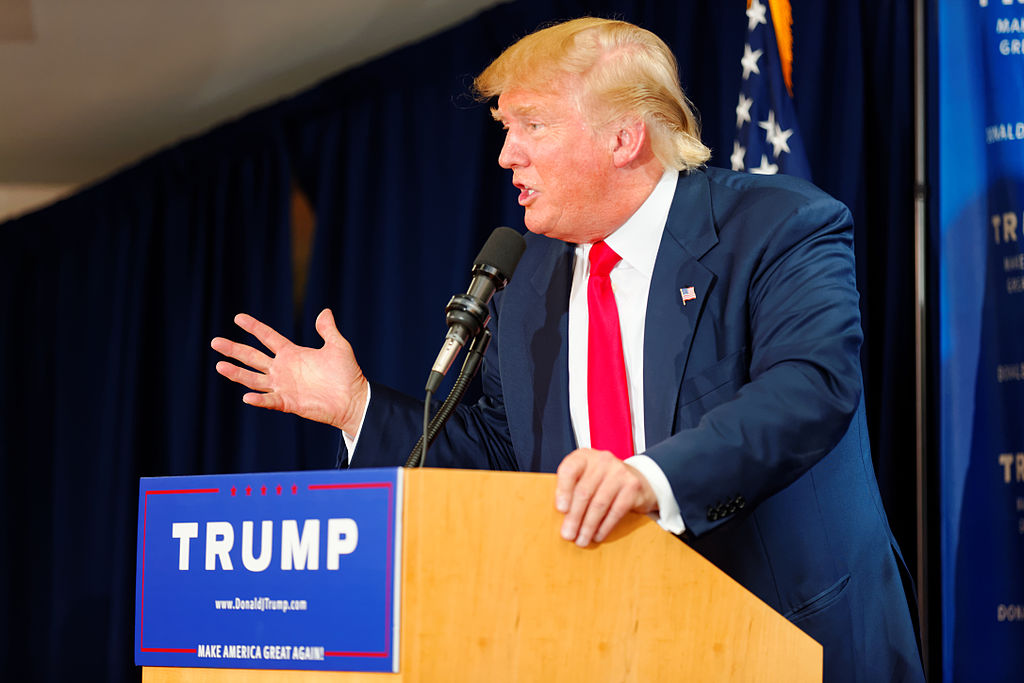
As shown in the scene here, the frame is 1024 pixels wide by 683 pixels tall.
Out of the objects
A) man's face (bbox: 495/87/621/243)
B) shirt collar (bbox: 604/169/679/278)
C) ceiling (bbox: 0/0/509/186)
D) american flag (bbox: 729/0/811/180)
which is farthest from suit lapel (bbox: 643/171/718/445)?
ceiling (bbox: 0/0/509/186)

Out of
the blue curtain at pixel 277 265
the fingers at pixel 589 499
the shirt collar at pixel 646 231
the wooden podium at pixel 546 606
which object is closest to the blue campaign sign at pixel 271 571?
the wooden podium at pixel 546 606

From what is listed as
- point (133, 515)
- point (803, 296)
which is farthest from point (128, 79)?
point (803, 296)

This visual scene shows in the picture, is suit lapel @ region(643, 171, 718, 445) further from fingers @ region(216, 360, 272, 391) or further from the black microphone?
fingers @ region(216, 360, 272, 391)

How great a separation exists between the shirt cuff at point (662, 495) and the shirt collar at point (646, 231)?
2.05ft

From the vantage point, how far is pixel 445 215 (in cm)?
460

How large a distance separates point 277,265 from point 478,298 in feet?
12.9

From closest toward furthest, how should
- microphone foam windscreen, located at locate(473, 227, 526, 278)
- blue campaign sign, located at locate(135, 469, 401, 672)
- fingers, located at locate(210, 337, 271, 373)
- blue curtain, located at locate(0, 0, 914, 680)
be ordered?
blue campaign sign, located at locate(135, 469, 401, 672) → microphone foam windscreen, located at locate(473, 227, 526, 278) → fingers, located at locate(210, 337, 271, 373) → blue curtain, located at locate(0, 0, 914, 680)

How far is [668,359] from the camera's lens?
1667 mm

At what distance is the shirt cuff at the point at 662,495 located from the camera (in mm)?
1271

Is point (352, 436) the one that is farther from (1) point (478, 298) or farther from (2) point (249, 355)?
(1) point (478, 298)

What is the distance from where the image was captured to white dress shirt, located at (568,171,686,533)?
1.77 metres

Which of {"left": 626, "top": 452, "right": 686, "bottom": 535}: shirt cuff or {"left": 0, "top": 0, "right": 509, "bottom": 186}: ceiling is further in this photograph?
{"left": 0, "top": 0, "right": 509, "bottom": 186}: ceiling

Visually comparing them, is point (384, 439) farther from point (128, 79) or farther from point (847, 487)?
point (128, 79)

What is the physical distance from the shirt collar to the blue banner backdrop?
0.90 metres
